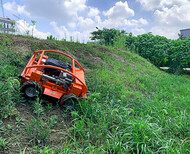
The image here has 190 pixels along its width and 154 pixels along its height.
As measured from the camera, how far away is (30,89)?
117 inches

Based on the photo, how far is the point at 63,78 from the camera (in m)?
3.20

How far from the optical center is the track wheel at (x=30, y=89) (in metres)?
2.89

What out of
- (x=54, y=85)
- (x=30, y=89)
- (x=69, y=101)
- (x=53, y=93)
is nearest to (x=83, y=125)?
(x=69, y=101)

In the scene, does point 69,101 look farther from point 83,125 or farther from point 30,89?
point 30,89

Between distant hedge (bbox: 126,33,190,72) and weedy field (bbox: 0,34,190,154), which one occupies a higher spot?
distant hedge (bbox: 126,33,190,72)

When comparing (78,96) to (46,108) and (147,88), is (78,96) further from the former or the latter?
(147,88)

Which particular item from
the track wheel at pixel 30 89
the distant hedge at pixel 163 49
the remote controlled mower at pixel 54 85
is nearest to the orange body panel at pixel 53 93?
the remote controlled mower at pixel 54 85

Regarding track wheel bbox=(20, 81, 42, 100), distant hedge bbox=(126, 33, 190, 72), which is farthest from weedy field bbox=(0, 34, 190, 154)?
distant hedge bbox=(126, 33, 190, 72)

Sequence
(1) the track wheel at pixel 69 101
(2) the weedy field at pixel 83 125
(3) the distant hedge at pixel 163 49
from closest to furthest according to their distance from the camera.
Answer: (2) the weedy field at pixel 83 125
(1) the track wheel at pixel 69 101
(3) the distant hedge at pixel 163 49

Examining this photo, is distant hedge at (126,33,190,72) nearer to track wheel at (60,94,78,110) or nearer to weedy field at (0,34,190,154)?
weedy field at (0,34,190,154)

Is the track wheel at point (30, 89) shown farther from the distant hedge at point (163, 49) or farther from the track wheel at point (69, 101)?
the distant hedge at point (163, 49)

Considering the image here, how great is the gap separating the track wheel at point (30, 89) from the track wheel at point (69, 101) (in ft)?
1.54

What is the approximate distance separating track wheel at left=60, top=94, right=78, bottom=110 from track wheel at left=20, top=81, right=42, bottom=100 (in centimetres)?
47

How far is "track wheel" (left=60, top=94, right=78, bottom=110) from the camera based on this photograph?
3.03 metres
